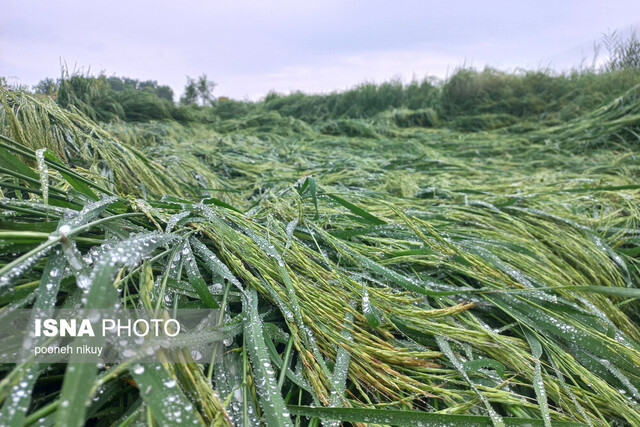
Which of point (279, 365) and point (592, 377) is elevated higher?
point (279, 365)

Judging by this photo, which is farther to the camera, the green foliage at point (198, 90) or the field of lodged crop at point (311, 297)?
the green foliage at point (198, 90)

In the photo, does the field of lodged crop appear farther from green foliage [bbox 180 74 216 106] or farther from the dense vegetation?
green foliage [bbox 180 74 216 106]

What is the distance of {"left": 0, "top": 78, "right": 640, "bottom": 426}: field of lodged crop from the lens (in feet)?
1.86

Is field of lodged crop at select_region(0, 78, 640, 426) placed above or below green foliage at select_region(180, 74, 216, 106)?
below

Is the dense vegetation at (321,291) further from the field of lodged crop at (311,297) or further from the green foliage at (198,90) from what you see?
the green foliage at (198,90)

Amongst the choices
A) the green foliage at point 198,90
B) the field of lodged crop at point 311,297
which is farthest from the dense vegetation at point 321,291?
the green foliage at point 198,90

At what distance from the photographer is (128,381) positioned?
0.59 metres

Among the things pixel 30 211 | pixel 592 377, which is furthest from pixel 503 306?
pixel 30 211

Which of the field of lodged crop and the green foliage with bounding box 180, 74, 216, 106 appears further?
the green foliage with bounding box 180, 74, 216, 106

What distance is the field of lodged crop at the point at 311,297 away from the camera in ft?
1.86

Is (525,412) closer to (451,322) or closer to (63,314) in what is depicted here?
(451,322)

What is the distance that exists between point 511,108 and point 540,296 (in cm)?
519

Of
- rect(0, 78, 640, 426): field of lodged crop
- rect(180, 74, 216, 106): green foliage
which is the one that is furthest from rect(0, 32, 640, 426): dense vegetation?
rect(180, 74, 216, 106): green foliage

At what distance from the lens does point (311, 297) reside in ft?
2.73
